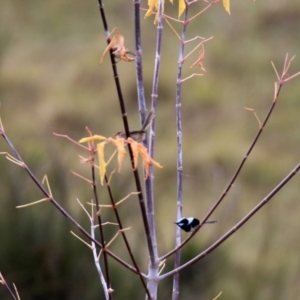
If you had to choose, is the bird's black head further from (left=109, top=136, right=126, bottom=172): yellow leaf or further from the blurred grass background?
the blurred grass background

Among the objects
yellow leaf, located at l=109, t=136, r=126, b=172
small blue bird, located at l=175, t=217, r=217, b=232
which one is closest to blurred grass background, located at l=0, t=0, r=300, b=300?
small blue bird, located at l=175, t=217, r=217, b=232

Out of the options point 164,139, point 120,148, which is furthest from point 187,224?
point 164,139

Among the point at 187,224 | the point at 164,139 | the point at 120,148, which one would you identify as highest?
the point at 120,148

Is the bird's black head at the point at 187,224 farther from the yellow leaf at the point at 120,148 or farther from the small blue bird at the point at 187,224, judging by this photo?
the yellow leaf at the point at 120,148

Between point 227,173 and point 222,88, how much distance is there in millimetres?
823

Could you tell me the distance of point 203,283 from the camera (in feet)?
6.39

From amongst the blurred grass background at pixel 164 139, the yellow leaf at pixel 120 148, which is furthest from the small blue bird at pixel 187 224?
the blurred grass background at pixel 164 139

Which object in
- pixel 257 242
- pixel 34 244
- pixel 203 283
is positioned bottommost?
pixel 257 242

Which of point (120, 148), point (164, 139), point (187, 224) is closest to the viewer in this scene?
point (120, 148)

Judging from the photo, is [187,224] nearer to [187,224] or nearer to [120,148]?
[187,224]

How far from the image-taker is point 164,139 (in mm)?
3463

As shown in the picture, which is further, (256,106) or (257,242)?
(256,106)

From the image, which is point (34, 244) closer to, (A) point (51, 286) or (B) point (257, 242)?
(A) point (51, 286)

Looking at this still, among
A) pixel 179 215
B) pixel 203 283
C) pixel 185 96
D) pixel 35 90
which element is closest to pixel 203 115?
pixel 185 96
